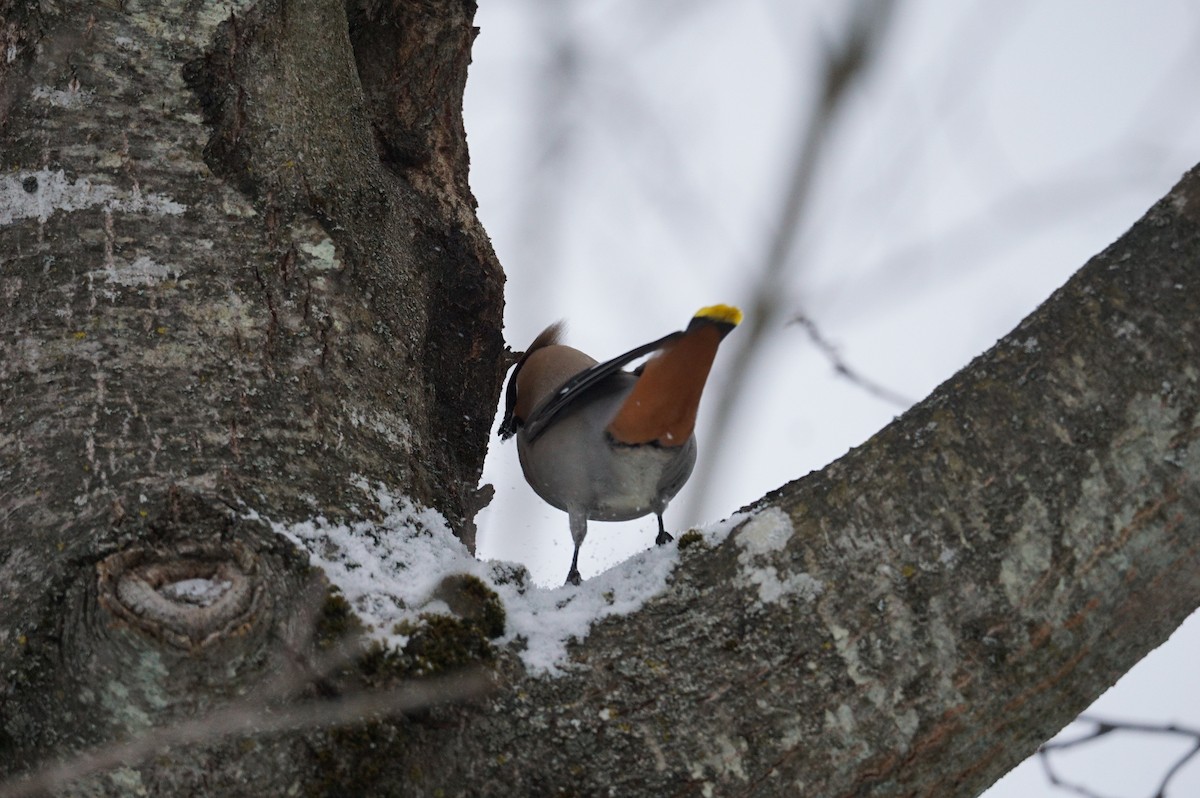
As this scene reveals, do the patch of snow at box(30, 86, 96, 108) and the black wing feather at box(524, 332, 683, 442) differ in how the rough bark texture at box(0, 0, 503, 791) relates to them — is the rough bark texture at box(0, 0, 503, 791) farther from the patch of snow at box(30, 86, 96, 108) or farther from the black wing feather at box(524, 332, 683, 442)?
the black wing feather at box(524, 332, 683, 442)

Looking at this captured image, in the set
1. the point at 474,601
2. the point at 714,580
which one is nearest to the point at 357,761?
the point at 474,601

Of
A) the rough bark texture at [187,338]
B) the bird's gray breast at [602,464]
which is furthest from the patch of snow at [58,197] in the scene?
the bird's gray breast at [602,464]

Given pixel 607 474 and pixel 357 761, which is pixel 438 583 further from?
pixel 607 474

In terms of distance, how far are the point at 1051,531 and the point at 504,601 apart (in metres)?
0.72

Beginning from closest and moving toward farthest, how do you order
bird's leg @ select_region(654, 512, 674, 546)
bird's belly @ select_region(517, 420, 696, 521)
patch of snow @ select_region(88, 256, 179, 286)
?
patch of snow @ select_region(88, 256, 179, 286) < bird's belly @ select_region(517, 420, 696, 521) < bird's leg @ select_region(654, 512, 674, 546)

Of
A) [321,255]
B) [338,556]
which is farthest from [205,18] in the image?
[338,556]

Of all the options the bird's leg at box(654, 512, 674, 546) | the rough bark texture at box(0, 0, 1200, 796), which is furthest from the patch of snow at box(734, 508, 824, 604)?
the bird's leg at box(654, 512, 674, 546)

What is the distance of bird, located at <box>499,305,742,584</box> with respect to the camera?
240cm

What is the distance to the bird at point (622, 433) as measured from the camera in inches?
94.7

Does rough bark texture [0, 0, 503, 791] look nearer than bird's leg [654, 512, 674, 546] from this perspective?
Yes

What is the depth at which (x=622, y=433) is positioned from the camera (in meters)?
2.60

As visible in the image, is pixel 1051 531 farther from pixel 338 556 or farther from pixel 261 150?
pixel 261 150

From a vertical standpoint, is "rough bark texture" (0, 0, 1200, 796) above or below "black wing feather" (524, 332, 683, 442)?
below

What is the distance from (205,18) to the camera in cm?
220
